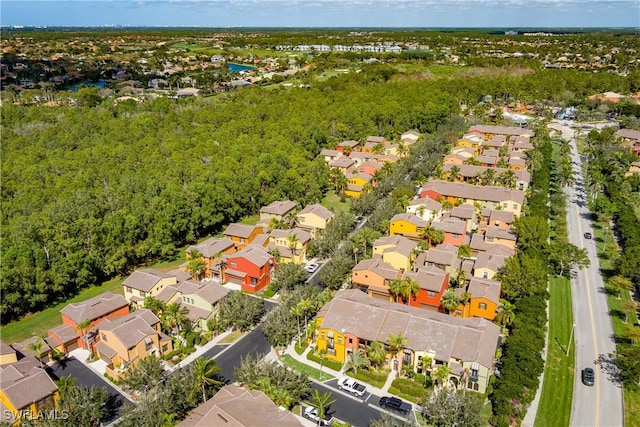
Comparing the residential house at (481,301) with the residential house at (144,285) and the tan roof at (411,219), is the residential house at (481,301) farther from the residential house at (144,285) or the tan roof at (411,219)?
the residential house at (144,285)

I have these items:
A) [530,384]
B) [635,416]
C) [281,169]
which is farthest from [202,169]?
[635,416]

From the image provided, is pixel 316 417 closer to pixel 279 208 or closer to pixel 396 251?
pixel 396 251

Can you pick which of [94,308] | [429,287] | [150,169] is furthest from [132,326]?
[150,169]

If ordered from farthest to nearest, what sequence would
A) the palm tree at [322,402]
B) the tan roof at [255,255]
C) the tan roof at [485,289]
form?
the tan roof at [255,255] < the tan roof at [485,289] < the palm tree at [322,402]

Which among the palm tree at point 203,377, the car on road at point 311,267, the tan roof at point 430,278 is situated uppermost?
the tan roof at point 430,278

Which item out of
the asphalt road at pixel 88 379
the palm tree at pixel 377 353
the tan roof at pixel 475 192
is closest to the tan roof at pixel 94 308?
the asphalt road at pixel 88 379

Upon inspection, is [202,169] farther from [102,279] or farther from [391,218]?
[391,218]

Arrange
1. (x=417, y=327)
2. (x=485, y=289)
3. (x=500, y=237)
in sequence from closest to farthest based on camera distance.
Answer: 1. (x=417, y=327)
2. (x=485, y=289)
3. (x=500, y=237)
